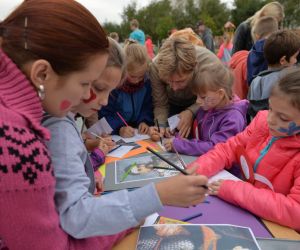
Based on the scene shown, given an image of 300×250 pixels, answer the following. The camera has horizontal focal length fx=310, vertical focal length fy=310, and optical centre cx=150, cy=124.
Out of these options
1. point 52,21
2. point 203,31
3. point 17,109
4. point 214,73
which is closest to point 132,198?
point 17,109

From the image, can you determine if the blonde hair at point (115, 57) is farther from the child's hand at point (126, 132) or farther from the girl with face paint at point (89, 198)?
the child's hand at point (126, 132)

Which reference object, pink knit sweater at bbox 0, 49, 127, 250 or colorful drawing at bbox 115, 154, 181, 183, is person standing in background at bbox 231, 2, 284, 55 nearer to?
colorful drawing at bbox 115, 154, 181, 183

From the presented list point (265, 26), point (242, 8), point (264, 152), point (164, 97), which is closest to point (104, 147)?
point (164, 97)

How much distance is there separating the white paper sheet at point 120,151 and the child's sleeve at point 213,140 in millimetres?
273

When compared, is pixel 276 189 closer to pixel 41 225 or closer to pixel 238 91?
pixel 41 225

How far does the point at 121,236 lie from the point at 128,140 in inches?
41.2

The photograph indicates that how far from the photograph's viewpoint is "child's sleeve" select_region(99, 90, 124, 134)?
83.1 inches

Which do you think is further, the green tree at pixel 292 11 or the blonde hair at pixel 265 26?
the green tree at pixel 292 11

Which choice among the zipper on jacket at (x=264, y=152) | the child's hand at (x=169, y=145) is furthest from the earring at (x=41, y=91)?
the child's hand at (x=169, y=145)

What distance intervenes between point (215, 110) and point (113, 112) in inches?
28.8

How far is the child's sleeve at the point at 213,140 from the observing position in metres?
1.65

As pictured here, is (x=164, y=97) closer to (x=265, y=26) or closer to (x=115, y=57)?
(x=115, y=57)

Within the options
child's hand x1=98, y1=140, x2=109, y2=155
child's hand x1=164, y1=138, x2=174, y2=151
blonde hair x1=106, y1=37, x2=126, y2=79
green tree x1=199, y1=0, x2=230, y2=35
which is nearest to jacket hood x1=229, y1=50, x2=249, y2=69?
child's hand x1=164, y1=138, x2=174, y2=151

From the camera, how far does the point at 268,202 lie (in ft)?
3.45
